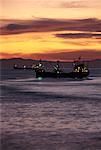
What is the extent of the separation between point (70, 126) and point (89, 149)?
33.8 feet

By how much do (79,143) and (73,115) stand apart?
17.2 meters

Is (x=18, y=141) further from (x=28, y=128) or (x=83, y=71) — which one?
(x=83, y=71)

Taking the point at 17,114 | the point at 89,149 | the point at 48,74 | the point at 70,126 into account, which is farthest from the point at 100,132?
the point at 48,74

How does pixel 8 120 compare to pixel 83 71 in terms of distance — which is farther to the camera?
pixel 83 71

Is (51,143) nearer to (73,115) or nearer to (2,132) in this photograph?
(2,132)

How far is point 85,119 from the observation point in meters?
45.7

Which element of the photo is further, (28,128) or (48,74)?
(48,74)

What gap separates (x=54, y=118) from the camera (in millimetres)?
46438

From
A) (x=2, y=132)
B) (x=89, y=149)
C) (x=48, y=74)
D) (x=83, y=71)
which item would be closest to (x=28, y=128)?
(x=2, y=132)

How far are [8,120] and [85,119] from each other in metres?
7.56

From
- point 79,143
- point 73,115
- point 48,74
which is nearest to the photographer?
point 79,143

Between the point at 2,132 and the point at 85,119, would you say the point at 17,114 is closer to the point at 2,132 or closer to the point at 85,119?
the point at 85,119

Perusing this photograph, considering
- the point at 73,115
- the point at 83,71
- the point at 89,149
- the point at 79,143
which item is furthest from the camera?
the point at 83,71

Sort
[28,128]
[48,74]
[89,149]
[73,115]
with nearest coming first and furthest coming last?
[89,149] < [28,128] < [73,115] < [48,74]
